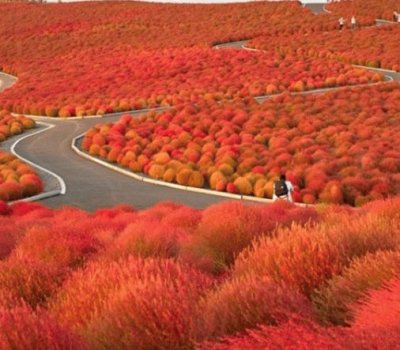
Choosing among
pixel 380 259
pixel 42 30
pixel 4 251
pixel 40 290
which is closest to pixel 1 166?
pixel 4 251

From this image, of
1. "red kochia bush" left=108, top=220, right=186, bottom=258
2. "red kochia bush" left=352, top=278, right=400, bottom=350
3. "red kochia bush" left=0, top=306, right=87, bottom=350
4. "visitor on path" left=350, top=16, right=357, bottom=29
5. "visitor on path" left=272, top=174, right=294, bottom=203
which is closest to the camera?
"red kochia bush" left=352, top=278, right=400, bottom=350

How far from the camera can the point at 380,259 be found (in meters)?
6.86

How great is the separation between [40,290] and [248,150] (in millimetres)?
20708

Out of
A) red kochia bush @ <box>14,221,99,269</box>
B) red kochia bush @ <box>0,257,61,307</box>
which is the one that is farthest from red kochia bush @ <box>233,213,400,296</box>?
red kochia bush @ <box>14,221,99,269</box>

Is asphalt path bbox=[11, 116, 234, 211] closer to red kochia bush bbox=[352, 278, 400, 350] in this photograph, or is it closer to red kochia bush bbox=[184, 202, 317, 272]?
red kochia bush bbox=[184, 202, 317, 272]

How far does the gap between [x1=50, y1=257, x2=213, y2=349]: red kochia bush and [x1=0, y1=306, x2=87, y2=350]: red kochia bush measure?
0.46m

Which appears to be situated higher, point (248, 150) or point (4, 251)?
point (4, 251)

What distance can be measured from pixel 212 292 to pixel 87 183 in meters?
19.7

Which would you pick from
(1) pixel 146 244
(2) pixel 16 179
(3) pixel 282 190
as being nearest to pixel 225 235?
(1) pixel 146 244

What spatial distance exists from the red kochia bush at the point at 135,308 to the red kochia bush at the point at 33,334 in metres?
0.46

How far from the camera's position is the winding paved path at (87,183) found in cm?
2302

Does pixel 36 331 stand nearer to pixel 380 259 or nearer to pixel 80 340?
pixel 80 340

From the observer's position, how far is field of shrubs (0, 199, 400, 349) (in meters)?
5.18

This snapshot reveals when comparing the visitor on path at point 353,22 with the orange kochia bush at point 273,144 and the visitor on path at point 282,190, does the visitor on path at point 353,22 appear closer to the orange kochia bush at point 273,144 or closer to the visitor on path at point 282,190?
the orange kochia bush at point 273,144
